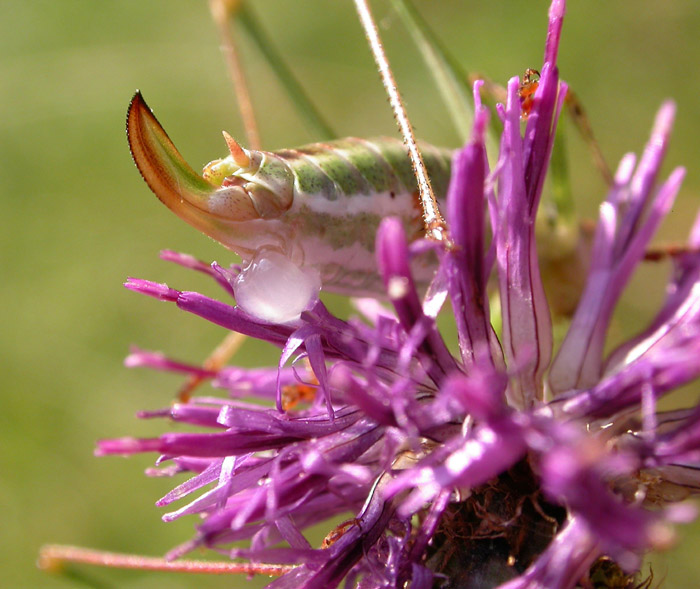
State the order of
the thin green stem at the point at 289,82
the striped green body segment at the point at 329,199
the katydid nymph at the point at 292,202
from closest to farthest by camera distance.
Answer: the katydid nymph at the point at 292,202 < the striped green body segment at the point at 329,199 < the thin green stem at the point at 289,82

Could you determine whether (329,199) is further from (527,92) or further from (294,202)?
(527,92)

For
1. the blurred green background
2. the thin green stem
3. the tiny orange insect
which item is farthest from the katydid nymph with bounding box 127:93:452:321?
the blurred green background

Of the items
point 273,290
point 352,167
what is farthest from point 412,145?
point 273,290

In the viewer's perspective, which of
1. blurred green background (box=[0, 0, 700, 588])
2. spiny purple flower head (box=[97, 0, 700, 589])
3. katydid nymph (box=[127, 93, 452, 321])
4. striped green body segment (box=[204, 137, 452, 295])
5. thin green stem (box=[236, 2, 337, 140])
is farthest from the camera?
blurred green background (box=[0, 0, 700, 588])

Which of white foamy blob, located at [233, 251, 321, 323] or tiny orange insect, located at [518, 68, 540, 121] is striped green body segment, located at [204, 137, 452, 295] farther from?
tiny orange insect, located at [518, 68, 540, 121]

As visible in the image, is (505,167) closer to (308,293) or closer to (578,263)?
(308,293)

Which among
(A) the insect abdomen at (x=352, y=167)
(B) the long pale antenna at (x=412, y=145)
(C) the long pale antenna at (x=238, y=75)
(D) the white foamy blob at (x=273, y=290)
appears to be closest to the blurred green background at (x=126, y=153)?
(C) the long pale antenna at (x=238, y=75)

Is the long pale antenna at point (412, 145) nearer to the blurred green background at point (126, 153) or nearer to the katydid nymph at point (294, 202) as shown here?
the katydid nymph at point (294, 202)
